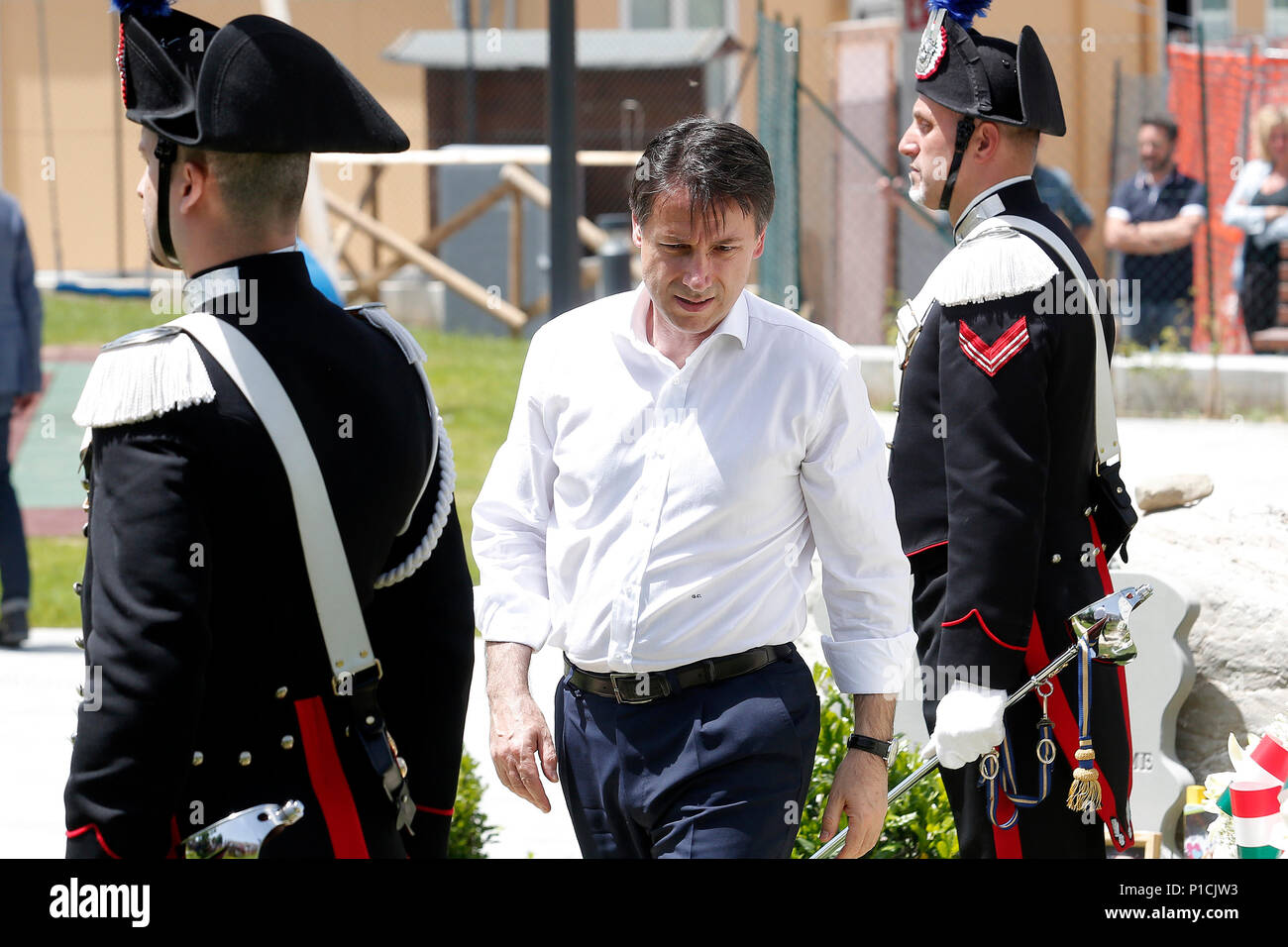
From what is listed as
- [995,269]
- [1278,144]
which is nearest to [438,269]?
[1278,144]

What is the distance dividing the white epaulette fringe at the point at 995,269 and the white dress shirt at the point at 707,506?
19.4 inches

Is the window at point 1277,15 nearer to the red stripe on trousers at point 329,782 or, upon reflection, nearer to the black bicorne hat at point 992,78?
the black bicorne hat at point 992,78

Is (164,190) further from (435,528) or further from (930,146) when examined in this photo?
(930,146)

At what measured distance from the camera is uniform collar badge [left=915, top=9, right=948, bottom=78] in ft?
11.6

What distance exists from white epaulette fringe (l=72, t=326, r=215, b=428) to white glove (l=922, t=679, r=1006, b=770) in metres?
1.64

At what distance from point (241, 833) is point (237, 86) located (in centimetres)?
99

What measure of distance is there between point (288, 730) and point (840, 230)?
37.8 feet

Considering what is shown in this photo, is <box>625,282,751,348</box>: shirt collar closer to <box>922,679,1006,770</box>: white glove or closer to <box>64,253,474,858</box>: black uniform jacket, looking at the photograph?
<box>64,253,474,858</box>: black uniform jacket

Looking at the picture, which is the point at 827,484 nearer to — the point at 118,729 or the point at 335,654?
the point at 335,654

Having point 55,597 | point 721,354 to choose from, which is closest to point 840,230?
point 55,597

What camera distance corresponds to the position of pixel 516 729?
2740mm

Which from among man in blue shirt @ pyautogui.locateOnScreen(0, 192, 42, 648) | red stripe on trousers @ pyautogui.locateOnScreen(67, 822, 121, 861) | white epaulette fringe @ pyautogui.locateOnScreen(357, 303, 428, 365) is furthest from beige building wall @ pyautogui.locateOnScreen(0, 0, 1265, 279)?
red stripe on trousers @ pyautogui.locateOnScreen(67, 822, 121, 861)

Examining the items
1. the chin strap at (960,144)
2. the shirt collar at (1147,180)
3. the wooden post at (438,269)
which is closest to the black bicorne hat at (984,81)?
the chin strap at (960,144)

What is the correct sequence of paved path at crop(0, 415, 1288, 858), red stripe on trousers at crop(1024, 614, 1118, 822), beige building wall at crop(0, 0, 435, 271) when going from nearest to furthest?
red stripe on trousers at crop(1024, 614, 1118, 822) < paved path at crop(0, 415, 1288, 858) < beige building wall at crop(0, 0, 435, 271)
